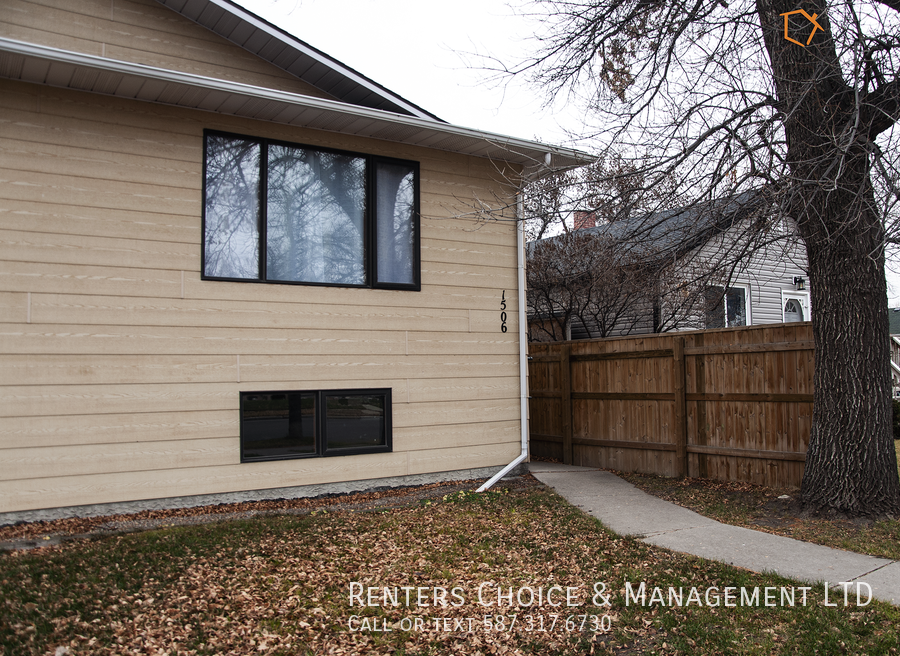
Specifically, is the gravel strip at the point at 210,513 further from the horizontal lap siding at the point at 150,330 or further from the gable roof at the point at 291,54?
the gable roof at the point at 291,54

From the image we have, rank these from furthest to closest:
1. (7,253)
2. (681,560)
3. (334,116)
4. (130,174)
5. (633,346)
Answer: (633,346), (334,116), (130,174), (7,253), (681,560)

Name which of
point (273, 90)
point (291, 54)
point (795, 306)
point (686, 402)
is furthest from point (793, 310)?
point (273, 90)

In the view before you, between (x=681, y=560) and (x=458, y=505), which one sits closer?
(x=681, y=560)

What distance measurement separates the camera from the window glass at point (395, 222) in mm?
8336

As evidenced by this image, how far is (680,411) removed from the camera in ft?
29.6

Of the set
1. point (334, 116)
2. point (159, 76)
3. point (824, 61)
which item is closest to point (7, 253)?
point (159, 76)

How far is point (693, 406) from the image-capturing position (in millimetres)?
8945

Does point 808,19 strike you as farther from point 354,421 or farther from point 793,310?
point 793,310

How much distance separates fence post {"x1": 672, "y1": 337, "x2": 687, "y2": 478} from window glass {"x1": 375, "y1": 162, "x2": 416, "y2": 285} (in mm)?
3647

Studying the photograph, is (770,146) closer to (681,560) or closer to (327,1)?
(681,560)

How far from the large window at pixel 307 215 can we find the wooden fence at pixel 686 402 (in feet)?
11.5

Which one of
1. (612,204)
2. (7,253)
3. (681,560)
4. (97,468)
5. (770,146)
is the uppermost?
(770,146)

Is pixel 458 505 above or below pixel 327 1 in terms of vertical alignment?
below

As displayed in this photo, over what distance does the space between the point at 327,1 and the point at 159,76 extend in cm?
334
